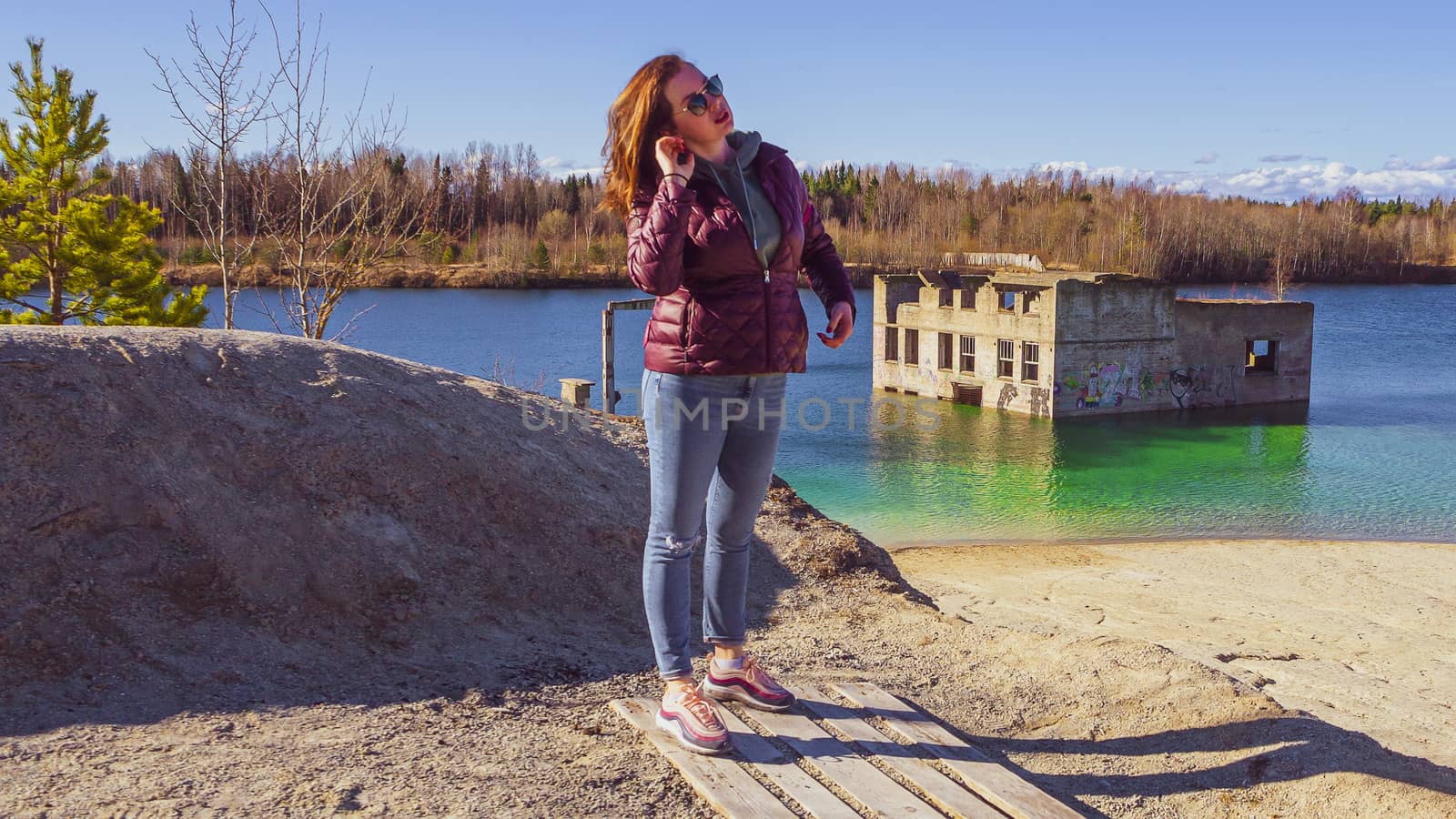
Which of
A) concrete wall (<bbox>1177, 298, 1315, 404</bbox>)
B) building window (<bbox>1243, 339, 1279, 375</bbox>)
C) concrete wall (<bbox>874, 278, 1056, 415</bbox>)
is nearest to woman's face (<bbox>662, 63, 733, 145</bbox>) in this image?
concrete wall (<bbox>874, 278, 1056, 415</bbox>)

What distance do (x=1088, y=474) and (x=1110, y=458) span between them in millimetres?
Answer: 2853

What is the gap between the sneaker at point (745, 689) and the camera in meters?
3.95

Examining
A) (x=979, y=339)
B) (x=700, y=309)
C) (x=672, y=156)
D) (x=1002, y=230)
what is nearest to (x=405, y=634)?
(x=700, y=309)

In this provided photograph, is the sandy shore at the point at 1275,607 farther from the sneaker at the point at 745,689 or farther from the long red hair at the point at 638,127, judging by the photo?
the long red hair at the point at 638,127

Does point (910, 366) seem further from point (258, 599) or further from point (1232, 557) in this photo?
point (258, 599)

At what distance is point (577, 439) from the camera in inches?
327

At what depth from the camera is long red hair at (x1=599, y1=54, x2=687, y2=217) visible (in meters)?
3.35

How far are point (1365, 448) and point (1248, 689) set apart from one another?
110 ft

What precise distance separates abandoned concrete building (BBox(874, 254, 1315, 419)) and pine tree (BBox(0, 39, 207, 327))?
25.4 metres

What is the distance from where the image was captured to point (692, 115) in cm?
333

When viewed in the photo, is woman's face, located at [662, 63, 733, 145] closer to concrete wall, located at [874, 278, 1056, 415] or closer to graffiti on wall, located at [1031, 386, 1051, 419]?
concrete wall, located at [874, 278, 1056, 415]

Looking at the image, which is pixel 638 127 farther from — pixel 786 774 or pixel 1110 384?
pixel 1110 384

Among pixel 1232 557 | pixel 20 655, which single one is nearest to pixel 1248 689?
pixel 20 655

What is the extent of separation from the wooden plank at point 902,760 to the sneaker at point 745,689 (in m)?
0.15
